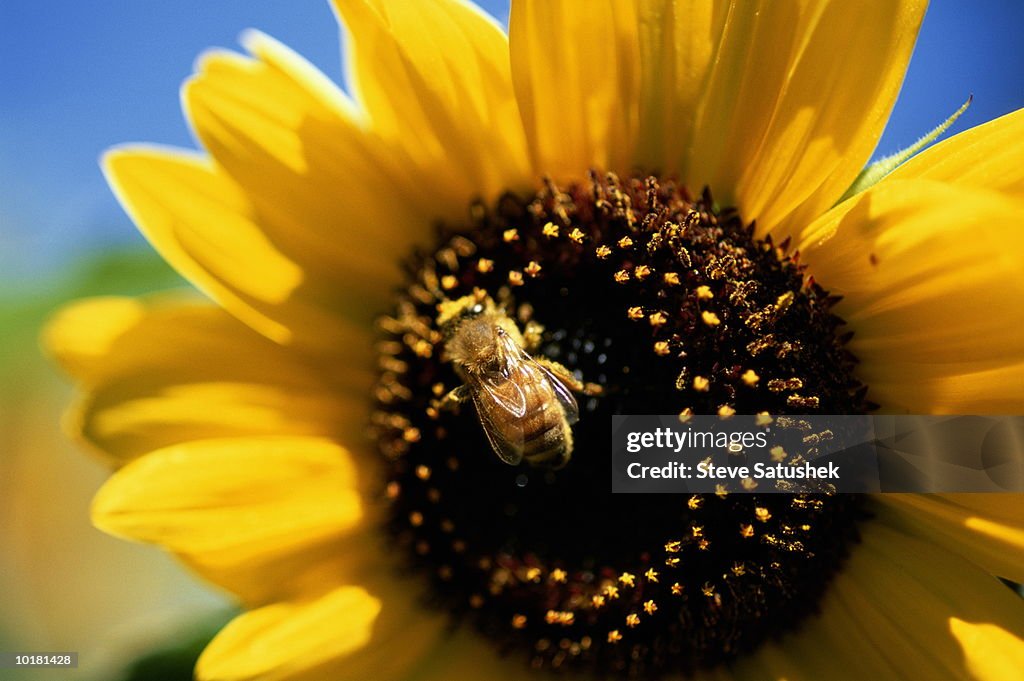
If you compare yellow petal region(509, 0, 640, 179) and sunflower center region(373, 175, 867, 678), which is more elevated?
yellow petal region(509, 0, 640, 179)

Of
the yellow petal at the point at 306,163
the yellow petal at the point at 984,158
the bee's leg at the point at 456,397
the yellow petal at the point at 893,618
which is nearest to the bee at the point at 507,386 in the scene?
the bee's leg at the point at 456,397

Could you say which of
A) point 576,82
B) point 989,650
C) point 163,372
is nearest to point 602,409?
point 576,82

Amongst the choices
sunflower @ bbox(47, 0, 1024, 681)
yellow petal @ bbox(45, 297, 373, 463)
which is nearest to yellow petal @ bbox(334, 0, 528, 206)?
sunflower @ bbox(47, 0, 1024, 681)

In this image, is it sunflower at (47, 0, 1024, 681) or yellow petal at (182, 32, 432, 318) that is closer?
sunflower at (47, 0, 1024, 681)

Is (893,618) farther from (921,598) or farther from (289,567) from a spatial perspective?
(289,567)

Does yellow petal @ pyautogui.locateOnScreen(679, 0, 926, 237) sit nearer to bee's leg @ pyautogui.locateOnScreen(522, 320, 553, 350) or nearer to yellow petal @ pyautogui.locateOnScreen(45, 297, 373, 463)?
bee's leg @ pyautogui.locateOnScreen(522, 320, 553, 350)

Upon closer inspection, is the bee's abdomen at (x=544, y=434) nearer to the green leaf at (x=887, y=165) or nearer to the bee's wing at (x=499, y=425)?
the bee's wing at (x=499, y=425)

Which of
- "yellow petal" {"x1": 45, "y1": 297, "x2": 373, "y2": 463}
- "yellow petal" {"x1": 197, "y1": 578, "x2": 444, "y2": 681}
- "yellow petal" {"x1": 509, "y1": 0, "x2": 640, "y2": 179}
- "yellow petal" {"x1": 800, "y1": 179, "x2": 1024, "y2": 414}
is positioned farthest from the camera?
"yellow petal" {"x1": 45, "y1": 297, "x2": 373, "y2": 463}

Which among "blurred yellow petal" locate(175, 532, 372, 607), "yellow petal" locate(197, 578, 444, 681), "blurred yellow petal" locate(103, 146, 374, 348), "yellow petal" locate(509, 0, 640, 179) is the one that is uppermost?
"yellow petal" locate(509, 0, 640, 179)
